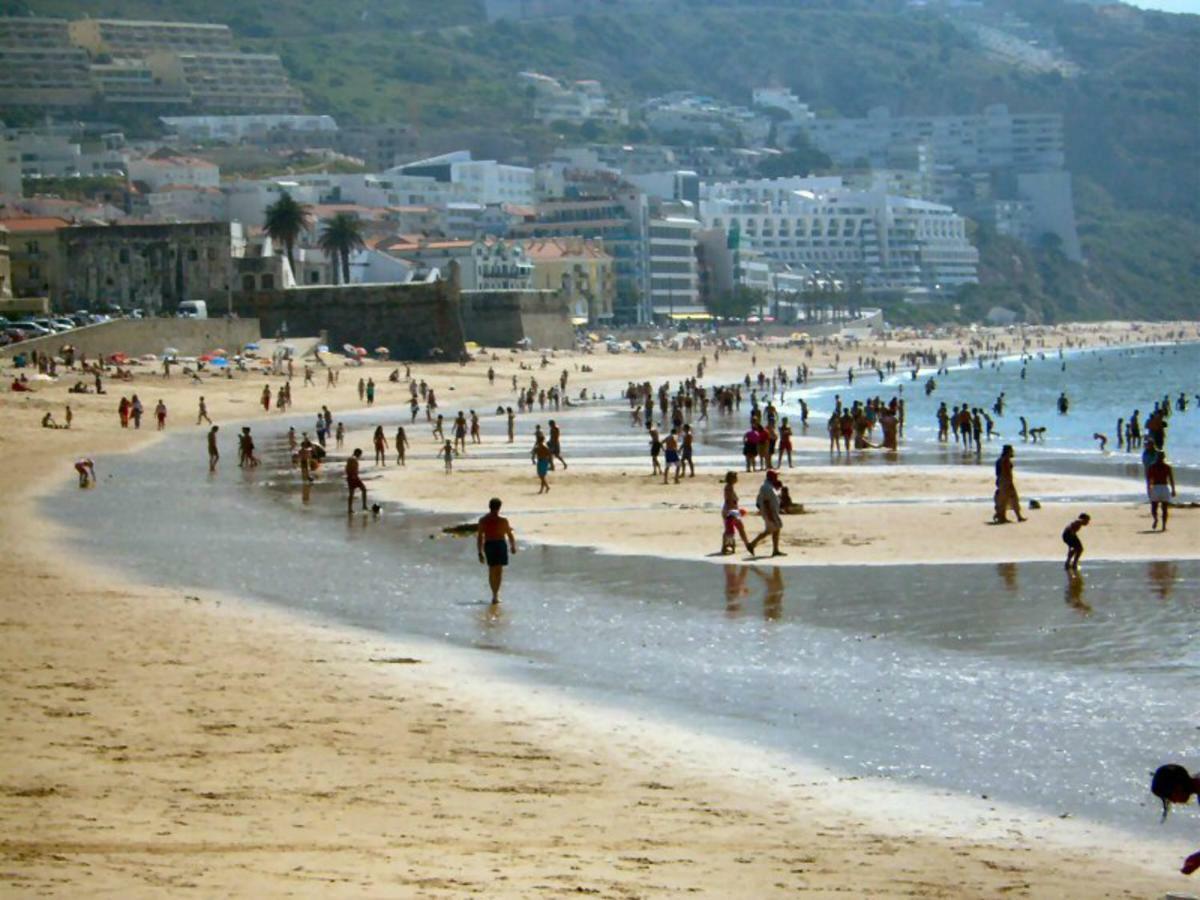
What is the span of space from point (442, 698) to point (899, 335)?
141m

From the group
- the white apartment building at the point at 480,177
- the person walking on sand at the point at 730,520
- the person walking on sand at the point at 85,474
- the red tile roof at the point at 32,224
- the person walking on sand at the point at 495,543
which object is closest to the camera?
the person walking on sand at the point at 495,543

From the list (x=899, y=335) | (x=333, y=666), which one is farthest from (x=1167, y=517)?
(x=899, y=335)

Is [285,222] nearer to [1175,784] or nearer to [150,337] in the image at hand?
[150,337]

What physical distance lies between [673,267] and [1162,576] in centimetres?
12380

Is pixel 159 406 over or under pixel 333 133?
under

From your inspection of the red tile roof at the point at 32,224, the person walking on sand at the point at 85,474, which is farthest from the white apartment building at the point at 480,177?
the person walking on sand at the point at 85,474

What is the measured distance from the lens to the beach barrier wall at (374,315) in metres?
82.6

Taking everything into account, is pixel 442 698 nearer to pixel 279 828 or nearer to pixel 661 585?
pixel 279 828

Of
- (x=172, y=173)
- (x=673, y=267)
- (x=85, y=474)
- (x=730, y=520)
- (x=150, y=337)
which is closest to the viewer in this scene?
(x=730, y=520)

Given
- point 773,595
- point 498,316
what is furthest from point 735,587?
point 498,316

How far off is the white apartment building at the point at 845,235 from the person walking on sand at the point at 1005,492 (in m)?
162

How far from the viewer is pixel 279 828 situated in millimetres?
→ 10188

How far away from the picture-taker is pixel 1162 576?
20391 mm

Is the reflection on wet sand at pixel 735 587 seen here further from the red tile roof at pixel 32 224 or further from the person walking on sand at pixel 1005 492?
the red tile roof at pixel 32 224
